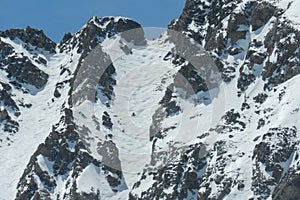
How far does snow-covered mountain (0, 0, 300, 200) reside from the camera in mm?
114562

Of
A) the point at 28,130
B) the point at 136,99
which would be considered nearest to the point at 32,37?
the point at 28,130

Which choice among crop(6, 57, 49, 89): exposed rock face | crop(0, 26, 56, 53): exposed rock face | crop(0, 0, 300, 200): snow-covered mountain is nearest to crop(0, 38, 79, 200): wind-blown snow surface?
crop(0, 0, 300, 200): snow-covered mountain

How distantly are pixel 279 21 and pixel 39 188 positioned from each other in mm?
41723

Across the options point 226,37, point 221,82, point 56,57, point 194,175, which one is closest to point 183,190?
point 194,175

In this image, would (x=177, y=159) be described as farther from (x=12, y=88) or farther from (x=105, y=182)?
(x=12, y=88)

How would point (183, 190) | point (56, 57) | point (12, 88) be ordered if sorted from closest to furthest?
point (183, 190)
point (12, 88)
point (56, 57)

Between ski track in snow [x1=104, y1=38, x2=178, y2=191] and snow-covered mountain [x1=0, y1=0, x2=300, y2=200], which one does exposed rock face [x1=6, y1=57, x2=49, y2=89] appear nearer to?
snow-covered mountain [x1=0, y1=0, x2=300, y2=200]

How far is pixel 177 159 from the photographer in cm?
12456

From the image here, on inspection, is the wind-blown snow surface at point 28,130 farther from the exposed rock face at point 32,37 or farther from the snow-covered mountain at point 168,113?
the exposed rock face at point 32,37

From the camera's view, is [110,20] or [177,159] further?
[110,20]

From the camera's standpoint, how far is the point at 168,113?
141 metres

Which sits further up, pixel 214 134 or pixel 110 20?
pixel 110 20

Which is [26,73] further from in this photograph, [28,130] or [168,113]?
[168,113]

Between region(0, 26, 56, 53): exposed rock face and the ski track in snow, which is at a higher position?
region(0, 26, 56, 53): exposed rock face
